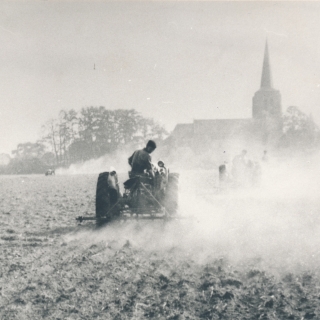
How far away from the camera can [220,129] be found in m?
86.9

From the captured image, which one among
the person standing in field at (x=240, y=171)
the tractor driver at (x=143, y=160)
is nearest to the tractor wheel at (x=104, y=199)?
the tractor driver at (x=143, y=160)

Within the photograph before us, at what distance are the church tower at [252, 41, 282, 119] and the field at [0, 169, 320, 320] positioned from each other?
3196 inches

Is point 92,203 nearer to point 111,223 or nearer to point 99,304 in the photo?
point 111,223

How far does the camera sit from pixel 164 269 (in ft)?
21.9

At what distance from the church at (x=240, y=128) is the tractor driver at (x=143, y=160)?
232ft

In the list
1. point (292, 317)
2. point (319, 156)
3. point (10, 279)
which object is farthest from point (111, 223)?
point (319, 156)

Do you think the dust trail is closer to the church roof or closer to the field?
the field

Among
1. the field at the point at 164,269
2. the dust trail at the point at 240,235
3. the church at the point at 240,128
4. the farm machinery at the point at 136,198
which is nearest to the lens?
the field at the point at 164,269

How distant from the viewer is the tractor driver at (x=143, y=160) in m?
9.41

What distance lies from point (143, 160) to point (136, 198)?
0.87 metres

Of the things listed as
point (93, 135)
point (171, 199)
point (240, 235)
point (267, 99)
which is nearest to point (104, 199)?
point (171, 199)

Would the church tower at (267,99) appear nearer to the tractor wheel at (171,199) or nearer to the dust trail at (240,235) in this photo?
the dust trail at (240,235)

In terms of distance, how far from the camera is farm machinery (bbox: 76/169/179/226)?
9398 millimetres

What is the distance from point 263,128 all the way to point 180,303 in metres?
80.5
